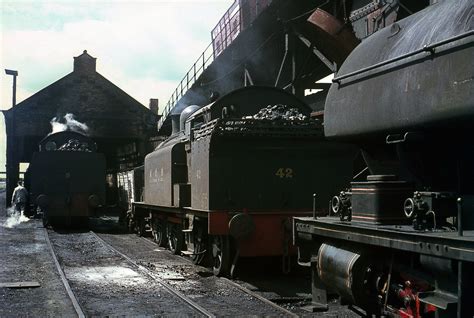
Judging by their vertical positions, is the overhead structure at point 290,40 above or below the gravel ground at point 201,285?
above

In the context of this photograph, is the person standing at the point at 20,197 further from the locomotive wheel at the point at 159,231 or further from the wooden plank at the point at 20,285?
the wooden plank at the point at 20,285

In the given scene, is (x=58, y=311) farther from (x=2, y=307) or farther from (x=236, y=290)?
(x=236, y=290)

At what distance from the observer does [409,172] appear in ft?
15.1

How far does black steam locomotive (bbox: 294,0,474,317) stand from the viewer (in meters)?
3.77

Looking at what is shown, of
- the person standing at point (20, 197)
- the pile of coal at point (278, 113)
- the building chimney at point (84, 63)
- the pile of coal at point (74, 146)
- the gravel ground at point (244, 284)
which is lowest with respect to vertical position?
the gravel ground at point (244, 284)

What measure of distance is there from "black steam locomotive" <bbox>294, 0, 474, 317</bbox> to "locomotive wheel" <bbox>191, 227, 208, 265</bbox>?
4.37 meters

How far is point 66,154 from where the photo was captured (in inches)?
748

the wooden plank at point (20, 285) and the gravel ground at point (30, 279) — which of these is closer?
the gravel ground at point (30, 279)

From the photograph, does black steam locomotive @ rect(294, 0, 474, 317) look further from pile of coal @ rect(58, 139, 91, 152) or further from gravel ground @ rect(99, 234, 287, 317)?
pile of coal @ rect(58, 139, 91, 152)

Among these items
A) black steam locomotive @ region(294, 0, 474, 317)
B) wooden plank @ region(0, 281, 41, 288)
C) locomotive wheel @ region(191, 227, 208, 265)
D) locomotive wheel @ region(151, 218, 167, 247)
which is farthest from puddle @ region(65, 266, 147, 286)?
black steam locomotive @ region(294, 0, 474, 317)

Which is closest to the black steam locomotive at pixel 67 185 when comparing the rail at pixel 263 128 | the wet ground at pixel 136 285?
the wet ground at pixel 136 285

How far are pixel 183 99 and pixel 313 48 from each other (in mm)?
11229

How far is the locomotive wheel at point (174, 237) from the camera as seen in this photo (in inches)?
459

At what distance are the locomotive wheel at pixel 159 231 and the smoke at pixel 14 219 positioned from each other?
7539 millimetres
